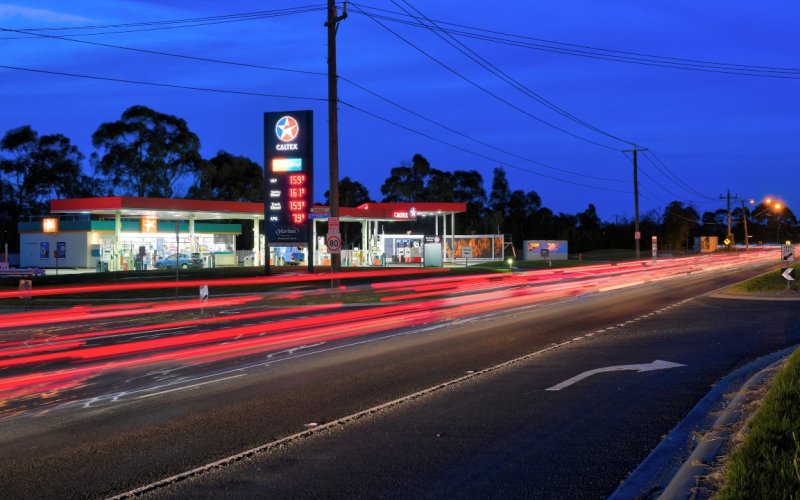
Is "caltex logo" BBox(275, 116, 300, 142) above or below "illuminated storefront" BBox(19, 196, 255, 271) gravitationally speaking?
above

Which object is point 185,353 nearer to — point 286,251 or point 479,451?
point 479,451

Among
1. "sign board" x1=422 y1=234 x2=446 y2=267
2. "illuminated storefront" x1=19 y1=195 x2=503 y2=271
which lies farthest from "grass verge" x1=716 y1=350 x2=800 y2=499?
"sign board" x1=422 y1=234 x2=446 y2=267

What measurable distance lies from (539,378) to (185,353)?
701 centimetres

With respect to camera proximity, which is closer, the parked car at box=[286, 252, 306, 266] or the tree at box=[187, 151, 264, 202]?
the parked car at box=[286, 252, 306, 266]

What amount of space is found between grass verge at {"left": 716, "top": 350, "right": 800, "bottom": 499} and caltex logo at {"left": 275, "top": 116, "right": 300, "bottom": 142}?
101 ft

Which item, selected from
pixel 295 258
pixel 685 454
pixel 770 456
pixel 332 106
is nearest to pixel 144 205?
pixel 295 258

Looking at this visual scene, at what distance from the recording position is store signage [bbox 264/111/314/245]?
36.4 meters

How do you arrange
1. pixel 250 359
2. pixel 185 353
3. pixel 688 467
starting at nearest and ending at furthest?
1. pixel 688 467
2. pixel 250 359
3. pixel 185 353

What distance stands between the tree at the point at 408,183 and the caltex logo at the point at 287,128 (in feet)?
202

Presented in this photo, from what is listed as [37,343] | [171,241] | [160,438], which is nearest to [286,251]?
[171,241]

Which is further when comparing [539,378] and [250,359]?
[250,359]

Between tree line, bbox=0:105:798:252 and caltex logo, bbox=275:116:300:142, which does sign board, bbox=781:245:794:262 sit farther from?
tree line, bbox=0:105:798:252

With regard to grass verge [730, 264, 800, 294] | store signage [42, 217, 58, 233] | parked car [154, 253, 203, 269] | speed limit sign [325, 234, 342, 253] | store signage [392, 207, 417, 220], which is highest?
store signage [392, 207, 417, 220]

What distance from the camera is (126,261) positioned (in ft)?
161
